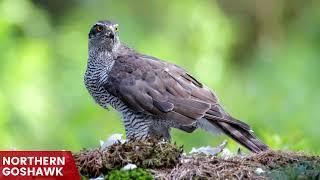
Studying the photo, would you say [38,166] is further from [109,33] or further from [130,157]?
[109,33]

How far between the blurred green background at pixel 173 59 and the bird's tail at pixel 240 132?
46.0 inches

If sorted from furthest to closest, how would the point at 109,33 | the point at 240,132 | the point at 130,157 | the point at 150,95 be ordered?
the point at 109,33 → the point at 150,95 → the point at 240,132 → the point at 130,157

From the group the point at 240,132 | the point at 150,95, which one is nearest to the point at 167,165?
the point at 240,132

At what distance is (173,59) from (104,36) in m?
4.38

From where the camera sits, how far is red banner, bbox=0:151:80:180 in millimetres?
5605

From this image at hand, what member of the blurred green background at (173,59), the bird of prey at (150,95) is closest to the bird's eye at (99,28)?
the bird of prey at (150,95)

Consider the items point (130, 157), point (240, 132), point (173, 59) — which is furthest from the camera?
point (173, 59)

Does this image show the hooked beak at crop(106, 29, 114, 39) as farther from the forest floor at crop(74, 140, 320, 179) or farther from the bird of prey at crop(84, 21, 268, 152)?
the forest floor at crop(74, 140, 320, 179)

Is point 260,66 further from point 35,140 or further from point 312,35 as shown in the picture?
point 35,140

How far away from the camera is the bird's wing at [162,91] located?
23.9 ft

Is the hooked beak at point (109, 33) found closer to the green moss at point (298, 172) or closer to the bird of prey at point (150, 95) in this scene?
the bird of prey at point (150, 95)

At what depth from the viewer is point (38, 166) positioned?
5.62m

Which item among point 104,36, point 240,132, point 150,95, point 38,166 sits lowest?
point 38,166

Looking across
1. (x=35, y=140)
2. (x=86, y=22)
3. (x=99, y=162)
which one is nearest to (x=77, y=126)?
(x=35, y=140)
